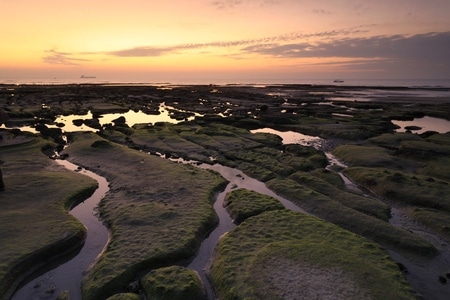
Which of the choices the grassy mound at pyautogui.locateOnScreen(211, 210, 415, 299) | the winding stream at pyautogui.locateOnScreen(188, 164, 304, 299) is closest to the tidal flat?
the grassy mound at pyautogui.locateOnScreen(211, 210, 415, 299)

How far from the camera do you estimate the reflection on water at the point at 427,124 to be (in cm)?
5109

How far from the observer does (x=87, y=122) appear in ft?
178

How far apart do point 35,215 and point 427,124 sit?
5965 centimetres

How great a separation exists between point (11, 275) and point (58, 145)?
1053 inches

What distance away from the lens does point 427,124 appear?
186 feet

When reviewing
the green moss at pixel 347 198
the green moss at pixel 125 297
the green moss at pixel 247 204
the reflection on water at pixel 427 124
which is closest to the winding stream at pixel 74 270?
the green moss at pixel 125 297

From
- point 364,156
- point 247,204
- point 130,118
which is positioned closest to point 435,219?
point 247,204

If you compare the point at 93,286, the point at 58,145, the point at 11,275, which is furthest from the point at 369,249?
the point at 58,145

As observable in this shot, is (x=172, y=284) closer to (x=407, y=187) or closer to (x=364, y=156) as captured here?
(x=407, y=187)

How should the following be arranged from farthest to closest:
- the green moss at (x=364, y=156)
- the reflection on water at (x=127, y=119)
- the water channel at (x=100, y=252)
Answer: the reflection on water at (x=127, y=119) < the green moss at (x=364, y=156) < the water channel at (x=100, y=252)

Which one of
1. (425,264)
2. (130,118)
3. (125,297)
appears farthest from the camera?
(130,118)

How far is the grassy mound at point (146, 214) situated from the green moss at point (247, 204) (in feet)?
4.38

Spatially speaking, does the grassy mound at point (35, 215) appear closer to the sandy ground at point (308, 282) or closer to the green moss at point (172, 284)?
the green moss at point (172, 284)

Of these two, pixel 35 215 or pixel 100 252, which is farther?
pixel 35 215
